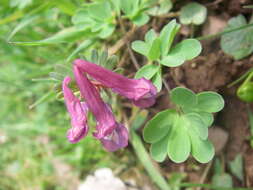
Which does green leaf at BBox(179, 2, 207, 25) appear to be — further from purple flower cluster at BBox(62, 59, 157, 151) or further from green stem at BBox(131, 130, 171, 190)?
green stem at BBox(131, 130, 171, 190)

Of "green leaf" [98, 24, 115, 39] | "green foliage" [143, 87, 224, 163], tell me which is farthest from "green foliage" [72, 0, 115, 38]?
"green foliage" [143, 87, 224, 163]

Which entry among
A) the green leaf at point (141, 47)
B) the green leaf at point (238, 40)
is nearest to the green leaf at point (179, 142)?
the green leaf at point (141, 47)

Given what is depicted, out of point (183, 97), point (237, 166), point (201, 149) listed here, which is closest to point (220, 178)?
point (237, 166)

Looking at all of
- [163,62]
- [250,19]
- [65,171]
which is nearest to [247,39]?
[250,19]

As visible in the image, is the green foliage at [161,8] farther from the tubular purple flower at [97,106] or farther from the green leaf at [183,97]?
the tubular purple flower at [97,106]

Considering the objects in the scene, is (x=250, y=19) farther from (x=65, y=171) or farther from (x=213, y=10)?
(x=65, y=171)

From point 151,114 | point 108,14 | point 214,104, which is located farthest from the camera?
point 151,114

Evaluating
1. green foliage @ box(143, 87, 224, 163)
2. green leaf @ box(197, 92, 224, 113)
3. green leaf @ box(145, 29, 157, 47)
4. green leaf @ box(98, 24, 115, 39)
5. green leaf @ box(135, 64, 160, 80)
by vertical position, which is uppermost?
green leaf @ box(145, 29, 157, 47)

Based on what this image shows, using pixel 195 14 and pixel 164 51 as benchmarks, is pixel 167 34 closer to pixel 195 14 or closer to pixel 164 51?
pixel 164 51
